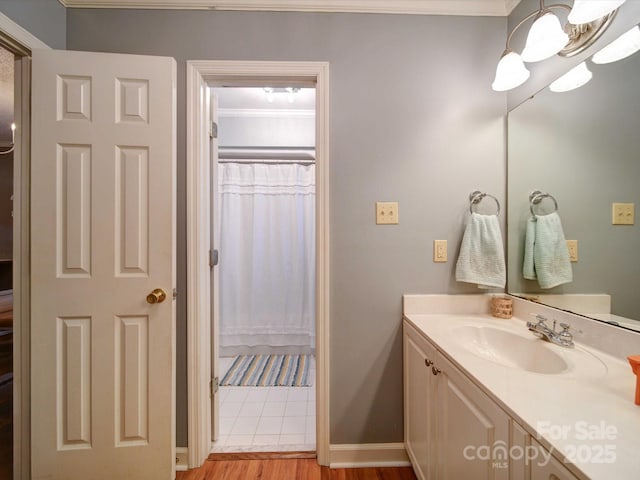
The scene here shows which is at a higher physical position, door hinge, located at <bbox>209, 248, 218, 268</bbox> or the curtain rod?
the curtain rod

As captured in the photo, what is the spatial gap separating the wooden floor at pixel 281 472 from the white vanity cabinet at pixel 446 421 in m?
0.18

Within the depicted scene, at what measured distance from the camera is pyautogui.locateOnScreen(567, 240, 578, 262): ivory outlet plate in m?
1.08

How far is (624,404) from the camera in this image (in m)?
0.62

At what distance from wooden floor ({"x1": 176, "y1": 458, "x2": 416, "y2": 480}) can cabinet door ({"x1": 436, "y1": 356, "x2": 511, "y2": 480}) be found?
485mm

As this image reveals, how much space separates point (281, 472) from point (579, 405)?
1.33m

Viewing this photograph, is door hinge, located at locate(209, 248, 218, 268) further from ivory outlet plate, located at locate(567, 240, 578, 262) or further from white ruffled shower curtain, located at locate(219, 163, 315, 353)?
ivory outlet plate, located at locate(567, 240, 578, 262)

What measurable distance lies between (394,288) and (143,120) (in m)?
1.49

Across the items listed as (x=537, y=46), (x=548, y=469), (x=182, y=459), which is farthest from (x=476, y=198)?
(x=182, y=459)

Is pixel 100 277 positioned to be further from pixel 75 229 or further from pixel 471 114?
pixel 471 114

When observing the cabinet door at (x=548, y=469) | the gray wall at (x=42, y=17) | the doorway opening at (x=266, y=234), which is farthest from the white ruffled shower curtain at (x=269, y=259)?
the cabinet door at (x=548, y=469)

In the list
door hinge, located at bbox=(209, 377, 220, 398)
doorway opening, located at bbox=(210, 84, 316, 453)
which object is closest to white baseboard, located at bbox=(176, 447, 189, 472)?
door hinge, located at bbox=(209, 377, 220, 398)

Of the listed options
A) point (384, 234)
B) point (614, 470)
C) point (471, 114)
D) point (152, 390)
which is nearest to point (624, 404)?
A: point (614, 470)

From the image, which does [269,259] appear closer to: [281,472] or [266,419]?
[266,419]

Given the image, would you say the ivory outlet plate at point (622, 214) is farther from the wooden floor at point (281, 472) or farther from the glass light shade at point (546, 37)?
the wooden floor at point (281, 472)
